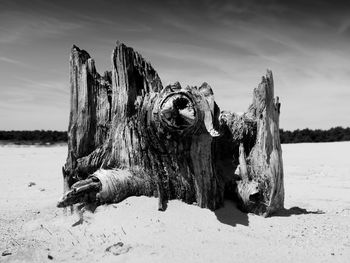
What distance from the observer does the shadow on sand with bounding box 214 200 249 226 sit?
5297 mm

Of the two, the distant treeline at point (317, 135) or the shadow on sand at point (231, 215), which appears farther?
the distant treeline at point (317, 135)

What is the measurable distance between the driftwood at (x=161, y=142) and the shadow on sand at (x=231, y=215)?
115 millimetres

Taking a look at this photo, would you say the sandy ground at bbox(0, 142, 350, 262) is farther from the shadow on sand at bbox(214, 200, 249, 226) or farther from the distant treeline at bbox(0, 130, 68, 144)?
the distant treeline at bbox(0, 130, 68, 144)

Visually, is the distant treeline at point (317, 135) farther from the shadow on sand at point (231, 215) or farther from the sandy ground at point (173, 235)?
the shadow on sand at point (231, 215)

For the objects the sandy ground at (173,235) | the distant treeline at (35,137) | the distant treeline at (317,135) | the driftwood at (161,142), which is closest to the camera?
the sandy ground at (173,235)

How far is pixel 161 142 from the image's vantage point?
17.7ft

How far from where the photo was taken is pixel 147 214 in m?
5.16

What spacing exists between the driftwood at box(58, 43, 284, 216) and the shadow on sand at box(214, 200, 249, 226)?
0.38 ft

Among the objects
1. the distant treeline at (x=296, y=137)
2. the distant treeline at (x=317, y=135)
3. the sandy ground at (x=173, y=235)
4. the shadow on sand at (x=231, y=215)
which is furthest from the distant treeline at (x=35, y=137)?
the shadow on sand at (x=231, y=215)

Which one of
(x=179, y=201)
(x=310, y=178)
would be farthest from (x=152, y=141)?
(x=310, y=178)

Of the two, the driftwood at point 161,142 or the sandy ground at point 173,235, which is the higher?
the driftwood at point 161,142

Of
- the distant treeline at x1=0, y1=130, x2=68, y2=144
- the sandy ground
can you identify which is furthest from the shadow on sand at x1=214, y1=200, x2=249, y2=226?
the distant treeline at x1=0, y1=130, x2=68, y2=144

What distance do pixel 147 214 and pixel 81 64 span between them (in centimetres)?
258

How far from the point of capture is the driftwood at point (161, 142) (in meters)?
5.23
